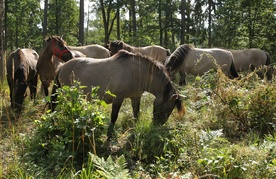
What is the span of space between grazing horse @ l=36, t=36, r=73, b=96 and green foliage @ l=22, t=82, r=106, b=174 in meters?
3.11

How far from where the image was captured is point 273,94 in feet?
14.5

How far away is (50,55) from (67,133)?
12.2 ft

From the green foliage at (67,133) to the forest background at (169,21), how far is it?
38.6 feet

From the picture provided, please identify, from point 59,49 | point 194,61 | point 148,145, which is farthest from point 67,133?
point 194,61

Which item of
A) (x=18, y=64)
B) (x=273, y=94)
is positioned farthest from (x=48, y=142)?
(x=273, y=94)

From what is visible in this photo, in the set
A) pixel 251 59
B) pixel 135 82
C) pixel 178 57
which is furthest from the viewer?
pixel 251 59

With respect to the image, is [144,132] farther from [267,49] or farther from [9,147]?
[267,49]

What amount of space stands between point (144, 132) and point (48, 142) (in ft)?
4.76

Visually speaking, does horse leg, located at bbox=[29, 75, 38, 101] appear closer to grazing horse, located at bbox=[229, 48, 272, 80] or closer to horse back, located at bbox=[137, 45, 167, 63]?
horse back, located at bbox=[137, 45, 167, 63]

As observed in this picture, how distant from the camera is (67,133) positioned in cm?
320

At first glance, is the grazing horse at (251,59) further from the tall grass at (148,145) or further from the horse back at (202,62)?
the tall grass at (148,145)

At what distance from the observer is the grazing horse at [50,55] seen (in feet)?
20.4

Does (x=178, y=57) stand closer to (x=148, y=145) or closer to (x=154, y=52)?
(x=154, y=52)

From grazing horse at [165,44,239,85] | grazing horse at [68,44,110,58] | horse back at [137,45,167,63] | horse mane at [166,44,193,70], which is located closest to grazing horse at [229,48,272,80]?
grazing horse at [165,44,239,85]
